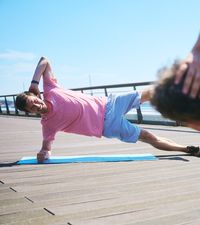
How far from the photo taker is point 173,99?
108 centimetres

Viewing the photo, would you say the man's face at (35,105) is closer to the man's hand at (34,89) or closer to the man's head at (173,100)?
the man's hand at (34,89)

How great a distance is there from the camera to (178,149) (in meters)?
4.45

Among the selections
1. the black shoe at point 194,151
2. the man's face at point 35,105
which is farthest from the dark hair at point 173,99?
the black shoe at point 194,151

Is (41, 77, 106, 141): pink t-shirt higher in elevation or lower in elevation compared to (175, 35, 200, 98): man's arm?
lower

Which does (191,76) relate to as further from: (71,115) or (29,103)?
(71,115)

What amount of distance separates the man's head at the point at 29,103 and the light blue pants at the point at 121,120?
693 millimetres

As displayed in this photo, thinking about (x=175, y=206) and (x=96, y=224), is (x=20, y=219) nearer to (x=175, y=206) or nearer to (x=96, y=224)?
(x=96, y=224)

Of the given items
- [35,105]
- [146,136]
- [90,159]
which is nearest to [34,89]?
[35,105]

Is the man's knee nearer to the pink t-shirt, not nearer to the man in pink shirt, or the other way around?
the man in pink shirt

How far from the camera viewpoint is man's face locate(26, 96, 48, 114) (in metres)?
3.77

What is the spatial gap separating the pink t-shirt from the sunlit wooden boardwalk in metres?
0.40

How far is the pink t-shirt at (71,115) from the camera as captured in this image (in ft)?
13.5

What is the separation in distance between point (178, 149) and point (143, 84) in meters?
5.26

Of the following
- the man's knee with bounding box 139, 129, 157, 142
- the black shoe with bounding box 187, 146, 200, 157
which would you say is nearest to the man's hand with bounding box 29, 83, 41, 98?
the man's knee with bounding box 139, 129, 157, 142
